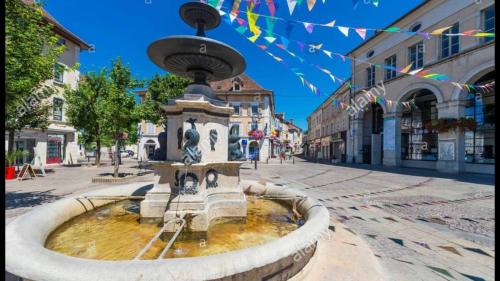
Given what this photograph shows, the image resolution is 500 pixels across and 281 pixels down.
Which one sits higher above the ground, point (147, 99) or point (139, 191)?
point (147, 99)

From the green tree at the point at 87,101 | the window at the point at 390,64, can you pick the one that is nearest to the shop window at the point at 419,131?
the window at the point at 390,64

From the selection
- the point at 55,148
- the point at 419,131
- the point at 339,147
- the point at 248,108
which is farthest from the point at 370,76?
the point at 55,148

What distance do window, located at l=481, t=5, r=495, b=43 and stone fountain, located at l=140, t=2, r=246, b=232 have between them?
20.1m

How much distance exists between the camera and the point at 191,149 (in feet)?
12.8

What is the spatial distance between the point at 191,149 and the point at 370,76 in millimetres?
26885

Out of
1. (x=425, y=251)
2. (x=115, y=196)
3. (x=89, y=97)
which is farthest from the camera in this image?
(x=89, y=97)

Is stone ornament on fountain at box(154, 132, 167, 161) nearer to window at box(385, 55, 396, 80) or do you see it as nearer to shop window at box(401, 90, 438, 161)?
shop window at box(401, 90, 438, 161)

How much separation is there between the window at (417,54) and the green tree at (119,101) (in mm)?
23133

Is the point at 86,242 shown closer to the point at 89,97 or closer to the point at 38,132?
the point at 89,97

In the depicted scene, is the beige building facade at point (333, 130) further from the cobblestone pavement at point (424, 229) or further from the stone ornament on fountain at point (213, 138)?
the stone ornament on fountain at point (213, 138)

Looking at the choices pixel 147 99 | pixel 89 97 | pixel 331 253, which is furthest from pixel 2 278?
pixel 89 97

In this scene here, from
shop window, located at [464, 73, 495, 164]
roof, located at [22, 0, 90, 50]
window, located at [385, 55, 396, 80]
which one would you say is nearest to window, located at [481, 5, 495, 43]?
shop window, located at [464, 73, 495, 164]

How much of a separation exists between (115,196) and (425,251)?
252 inches

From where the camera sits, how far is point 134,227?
4051 mm
